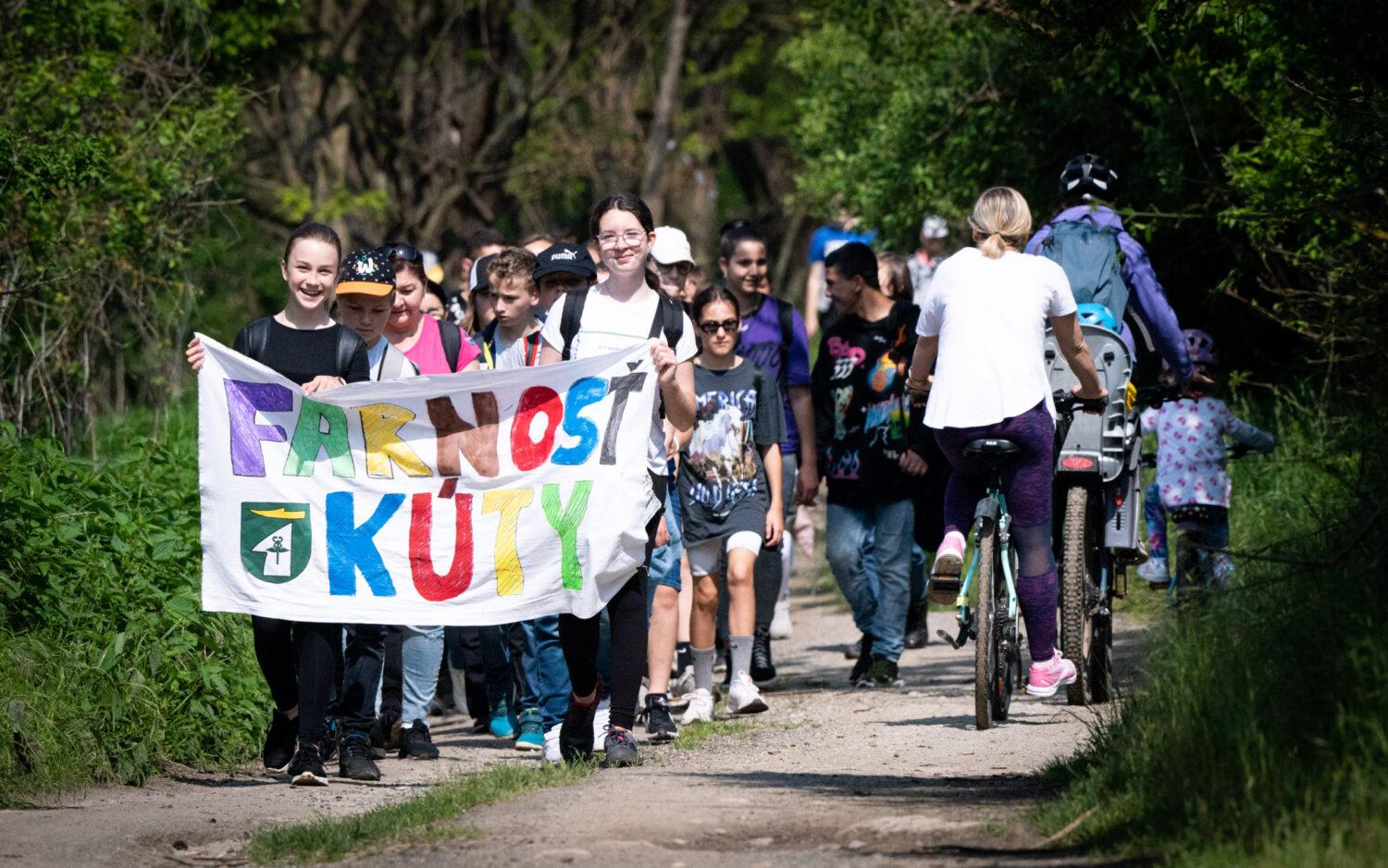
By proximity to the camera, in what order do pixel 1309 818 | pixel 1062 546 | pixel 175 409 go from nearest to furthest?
pixel 1309 818 < pixel 1062 546 < pixel 175 409

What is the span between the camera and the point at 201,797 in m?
7.16

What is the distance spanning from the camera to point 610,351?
7293 millimetres

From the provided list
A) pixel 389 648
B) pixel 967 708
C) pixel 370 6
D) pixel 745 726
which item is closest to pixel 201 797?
pixel 389 648

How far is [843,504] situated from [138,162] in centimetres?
497

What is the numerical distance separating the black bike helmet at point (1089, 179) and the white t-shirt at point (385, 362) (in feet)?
9.95

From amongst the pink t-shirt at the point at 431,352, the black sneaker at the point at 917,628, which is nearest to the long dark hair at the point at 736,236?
the pink t-shirt at the point at 431,352

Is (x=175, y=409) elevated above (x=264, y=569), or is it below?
above

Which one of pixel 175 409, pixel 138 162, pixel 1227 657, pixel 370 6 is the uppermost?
pixel 370 6

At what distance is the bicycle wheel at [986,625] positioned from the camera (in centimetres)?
762

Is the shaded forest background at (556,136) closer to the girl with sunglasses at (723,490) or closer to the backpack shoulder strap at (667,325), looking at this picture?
the backpack shoulder strap at (667,325)

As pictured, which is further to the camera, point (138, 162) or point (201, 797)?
point (138, 162)

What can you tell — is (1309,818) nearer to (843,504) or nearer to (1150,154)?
(843,504)

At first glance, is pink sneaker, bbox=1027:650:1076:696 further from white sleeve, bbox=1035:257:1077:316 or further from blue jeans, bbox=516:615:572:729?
blue jeans, bbox=516:615:572:729

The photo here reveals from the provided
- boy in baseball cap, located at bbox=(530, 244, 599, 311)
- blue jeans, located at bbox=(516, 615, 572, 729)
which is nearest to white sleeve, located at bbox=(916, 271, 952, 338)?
boy in baseball cap, located at bbox=(530, 244, 599, 311)
